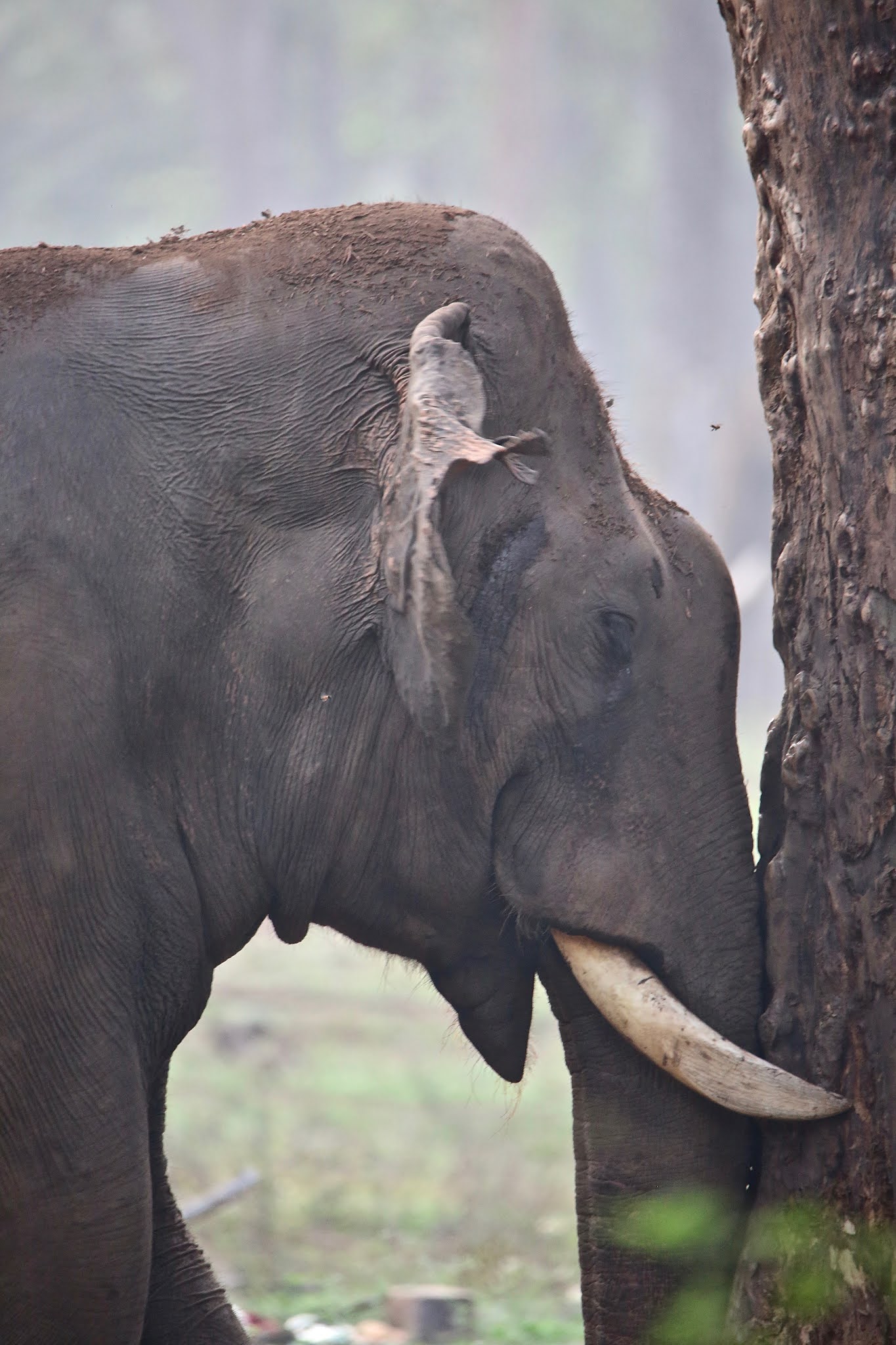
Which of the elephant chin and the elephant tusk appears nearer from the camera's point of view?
the elephant tusk

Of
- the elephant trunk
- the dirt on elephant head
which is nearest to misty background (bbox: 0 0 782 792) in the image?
the dirt on elephant head

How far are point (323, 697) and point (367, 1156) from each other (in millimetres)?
4666

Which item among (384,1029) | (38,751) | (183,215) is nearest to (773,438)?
(38,751)

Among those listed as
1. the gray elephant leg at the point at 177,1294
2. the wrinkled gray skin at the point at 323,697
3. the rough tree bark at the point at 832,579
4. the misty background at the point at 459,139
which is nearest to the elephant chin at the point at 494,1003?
the wrinkled gray skin at the point at 323,697

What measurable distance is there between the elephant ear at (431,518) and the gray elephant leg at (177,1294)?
106 centimetres

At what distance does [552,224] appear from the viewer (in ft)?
55.4

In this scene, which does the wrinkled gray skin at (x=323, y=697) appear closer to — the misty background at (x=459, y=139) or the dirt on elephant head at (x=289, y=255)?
the dirt on elephant head at (x=289, y=255)

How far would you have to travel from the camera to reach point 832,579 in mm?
2248

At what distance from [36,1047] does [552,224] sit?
15.8 m

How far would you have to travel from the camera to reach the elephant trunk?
94.2 inches

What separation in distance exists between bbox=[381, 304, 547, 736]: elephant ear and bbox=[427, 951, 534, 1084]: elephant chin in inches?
19.9

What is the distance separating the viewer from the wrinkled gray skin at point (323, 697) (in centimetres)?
226

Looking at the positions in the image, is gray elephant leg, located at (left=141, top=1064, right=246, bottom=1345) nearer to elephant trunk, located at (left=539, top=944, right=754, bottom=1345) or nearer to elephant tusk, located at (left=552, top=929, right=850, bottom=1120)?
elephant trunk, located at (left=539, top=944, right=754, bottom=1345)

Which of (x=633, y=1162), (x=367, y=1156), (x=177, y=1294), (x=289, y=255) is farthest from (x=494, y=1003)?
(x=367, y=1156)
